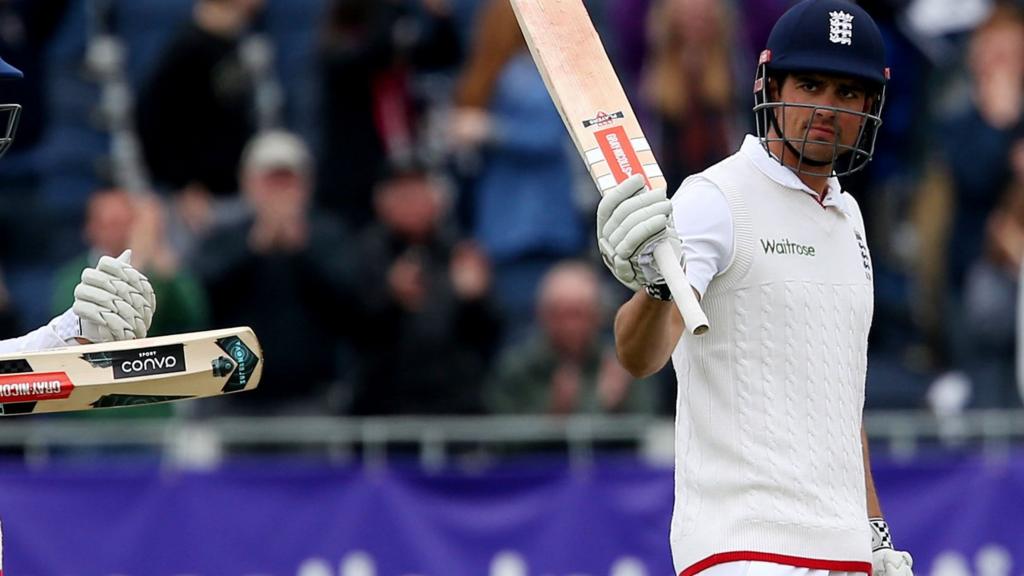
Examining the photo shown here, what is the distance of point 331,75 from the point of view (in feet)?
30.8

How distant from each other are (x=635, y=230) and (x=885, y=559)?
123cm

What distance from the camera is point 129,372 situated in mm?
4695

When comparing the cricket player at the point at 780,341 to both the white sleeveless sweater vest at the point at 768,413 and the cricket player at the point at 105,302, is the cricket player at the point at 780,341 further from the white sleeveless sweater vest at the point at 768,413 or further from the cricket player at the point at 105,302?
the cricket player at the point at 105,302

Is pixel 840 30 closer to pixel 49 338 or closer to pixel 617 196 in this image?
pixel 617 196

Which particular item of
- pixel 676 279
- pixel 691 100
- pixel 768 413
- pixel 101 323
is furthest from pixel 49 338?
pixel 691 100

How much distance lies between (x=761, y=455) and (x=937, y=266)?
509 centimetres

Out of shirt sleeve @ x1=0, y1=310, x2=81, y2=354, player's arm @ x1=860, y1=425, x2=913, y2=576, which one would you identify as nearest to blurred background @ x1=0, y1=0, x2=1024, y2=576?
player's arm @ x1=860, y1=425, x2=913, y2=576

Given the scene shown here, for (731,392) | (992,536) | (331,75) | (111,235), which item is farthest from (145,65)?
(731,392)

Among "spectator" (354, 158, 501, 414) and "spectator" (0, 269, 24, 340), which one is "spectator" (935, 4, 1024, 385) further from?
"spectator" (0, 269, 24, 340)

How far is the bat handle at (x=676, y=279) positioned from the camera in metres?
4.32

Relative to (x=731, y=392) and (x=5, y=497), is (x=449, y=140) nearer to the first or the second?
(x=5, y=497)

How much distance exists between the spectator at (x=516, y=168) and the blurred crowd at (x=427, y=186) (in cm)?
1

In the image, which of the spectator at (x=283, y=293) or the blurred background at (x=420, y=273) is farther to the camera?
the spectator at (x=283, y=293)

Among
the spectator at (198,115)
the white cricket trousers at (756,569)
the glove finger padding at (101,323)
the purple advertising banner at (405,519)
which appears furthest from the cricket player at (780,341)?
the spectator at (198,115)
